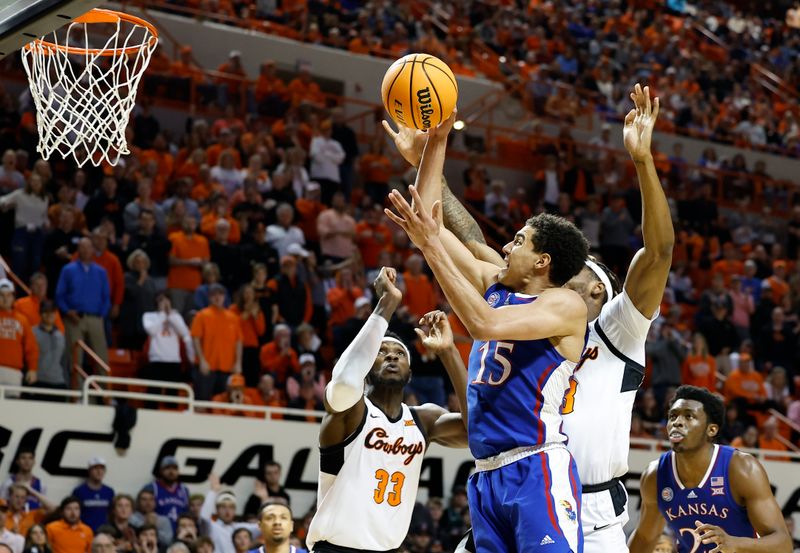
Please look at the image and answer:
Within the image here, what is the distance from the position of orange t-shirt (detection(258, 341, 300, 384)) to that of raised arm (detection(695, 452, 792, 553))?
6556 millimetres

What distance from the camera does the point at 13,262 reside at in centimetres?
1241

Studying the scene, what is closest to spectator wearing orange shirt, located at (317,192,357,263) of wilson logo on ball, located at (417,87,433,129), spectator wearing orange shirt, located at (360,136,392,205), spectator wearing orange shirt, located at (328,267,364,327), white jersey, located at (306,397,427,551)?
spectator wearing orange shirt, located at (328,267,364,327)

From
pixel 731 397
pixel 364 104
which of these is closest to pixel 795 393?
pixel 731 397

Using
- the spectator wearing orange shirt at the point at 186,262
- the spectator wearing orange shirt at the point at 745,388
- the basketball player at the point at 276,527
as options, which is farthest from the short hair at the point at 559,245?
the spectator wearing orange shirt at the point at 745,388

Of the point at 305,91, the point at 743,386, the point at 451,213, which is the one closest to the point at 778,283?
the point at 743,386

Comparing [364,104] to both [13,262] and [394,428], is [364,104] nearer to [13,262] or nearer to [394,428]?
[13,262]

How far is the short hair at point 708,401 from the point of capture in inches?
267

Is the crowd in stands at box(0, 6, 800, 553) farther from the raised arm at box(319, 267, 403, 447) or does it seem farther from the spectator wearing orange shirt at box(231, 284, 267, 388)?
the raised arm at box(319, 267, 403, 447)

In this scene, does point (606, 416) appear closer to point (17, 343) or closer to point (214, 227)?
point (17, 343)

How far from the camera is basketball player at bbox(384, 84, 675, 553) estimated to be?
536cm

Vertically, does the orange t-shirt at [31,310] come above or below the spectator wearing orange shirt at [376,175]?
below

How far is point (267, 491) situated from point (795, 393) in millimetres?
8397

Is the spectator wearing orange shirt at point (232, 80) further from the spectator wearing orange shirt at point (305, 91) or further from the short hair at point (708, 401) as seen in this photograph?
the short hair at point (708, 401)

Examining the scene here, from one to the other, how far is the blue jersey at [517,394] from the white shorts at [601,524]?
0.63 meters
